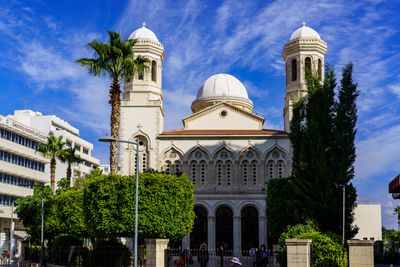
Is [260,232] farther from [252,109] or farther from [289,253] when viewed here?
[289,253]

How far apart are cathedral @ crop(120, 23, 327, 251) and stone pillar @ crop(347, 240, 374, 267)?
38768 millimetres

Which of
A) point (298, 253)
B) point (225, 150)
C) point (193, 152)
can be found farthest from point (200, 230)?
point (298, 253)

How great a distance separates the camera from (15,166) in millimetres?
69625

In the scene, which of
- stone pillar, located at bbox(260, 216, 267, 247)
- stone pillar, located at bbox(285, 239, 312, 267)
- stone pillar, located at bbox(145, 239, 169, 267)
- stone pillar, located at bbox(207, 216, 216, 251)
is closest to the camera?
stone pillar, located at bbox(285, 239, 312, 267)

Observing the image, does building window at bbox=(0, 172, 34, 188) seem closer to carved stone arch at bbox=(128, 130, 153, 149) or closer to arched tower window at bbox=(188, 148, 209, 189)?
carved stone arch at bbox=(128, 130, 153, 149)

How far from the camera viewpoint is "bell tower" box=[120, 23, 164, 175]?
6116cm

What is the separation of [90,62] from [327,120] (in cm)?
1386

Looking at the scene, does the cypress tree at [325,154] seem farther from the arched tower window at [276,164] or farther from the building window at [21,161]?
the building window at [21,161]

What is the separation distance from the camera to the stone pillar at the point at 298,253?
2112 cm

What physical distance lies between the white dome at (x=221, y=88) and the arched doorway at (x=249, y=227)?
1528 cm

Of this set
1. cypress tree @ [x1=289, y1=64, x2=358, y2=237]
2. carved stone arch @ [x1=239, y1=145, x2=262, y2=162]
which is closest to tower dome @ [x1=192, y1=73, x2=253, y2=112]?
carved stone arch @ [x1=239, y1=145, x2=262, y2=162]

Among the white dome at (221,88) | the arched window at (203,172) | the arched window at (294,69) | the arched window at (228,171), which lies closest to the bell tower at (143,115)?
the arched window at (203,172)

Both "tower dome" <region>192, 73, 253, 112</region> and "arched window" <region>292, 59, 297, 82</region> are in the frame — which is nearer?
"arched window" <region>292, 59, 297, 82</region>

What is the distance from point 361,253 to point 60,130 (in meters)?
76.2
